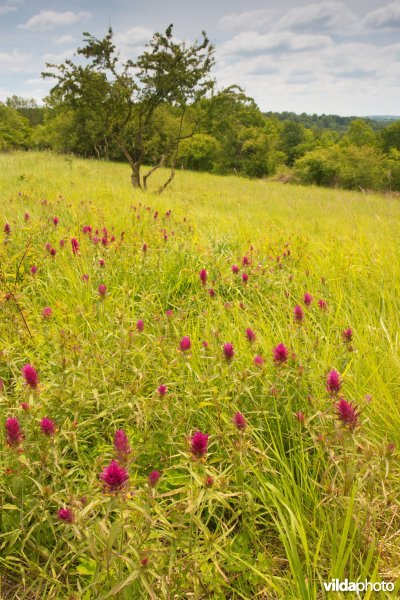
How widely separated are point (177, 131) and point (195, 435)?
19661mm

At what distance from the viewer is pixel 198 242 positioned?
4332 millimetres

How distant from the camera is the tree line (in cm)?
1227

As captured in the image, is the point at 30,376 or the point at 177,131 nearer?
the point at 30,376

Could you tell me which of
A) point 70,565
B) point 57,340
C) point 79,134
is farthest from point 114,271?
point 79,134

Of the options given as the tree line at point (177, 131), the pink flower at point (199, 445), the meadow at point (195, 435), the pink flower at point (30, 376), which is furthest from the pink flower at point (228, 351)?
the tree line at point (177, 131)

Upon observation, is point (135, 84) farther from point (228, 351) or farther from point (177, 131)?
point (228, 351)

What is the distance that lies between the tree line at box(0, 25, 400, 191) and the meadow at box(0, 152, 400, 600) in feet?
19.2

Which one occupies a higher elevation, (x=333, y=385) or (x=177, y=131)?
(x=177, y=131)

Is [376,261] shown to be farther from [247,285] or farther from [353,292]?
[247,285]

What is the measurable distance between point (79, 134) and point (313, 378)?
4242 centimetres

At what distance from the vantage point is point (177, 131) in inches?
737

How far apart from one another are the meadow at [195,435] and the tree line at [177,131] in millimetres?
5844

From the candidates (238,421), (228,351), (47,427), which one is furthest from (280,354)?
(47,427)

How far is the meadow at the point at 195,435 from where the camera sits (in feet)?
3.86
